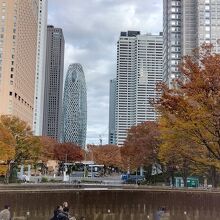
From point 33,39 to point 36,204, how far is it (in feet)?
568

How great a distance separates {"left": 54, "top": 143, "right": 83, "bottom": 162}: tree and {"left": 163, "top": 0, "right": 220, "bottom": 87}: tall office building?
57490 mm

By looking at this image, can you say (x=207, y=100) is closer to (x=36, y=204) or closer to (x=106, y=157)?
(x=36, y=204)

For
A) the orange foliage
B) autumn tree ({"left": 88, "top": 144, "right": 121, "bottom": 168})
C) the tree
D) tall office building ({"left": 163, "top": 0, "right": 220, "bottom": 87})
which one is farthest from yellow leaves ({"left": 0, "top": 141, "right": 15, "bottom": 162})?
tall office building ({"left": 163, "top": 0, "right": 220, "bottom": 87})

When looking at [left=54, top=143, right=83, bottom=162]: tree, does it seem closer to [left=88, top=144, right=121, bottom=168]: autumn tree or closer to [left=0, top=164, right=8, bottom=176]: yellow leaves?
[left=88, top=144, right=121, bottom=168]: autumn tree

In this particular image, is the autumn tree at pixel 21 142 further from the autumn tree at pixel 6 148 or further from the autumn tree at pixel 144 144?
the autumn tree at pixel 144 144

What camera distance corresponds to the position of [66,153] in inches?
5079

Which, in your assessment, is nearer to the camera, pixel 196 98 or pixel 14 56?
pixel 196 98

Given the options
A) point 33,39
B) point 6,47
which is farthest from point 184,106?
point 33,39

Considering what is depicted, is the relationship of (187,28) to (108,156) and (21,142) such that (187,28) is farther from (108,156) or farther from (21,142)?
(21,142)

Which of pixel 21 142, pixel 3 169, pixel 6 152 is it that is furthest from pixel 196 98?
pixel 21 142

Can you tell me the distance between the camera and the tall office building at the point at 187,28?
6924 inches

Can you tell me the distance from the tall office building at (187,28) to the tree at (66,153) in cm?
5749

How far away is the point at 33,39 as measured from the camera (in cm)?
19788

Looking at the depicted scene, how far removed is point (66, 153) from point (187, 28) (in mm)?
80478
